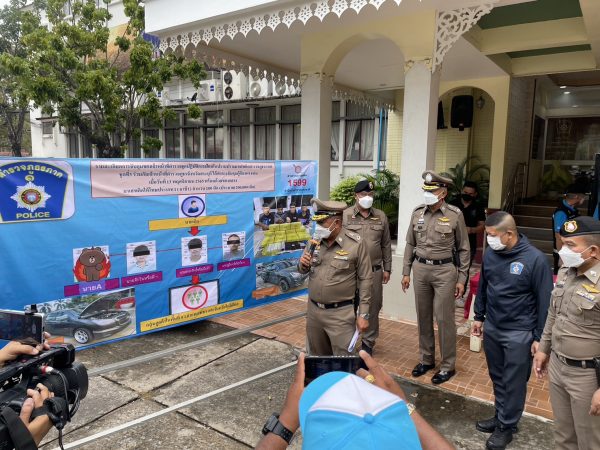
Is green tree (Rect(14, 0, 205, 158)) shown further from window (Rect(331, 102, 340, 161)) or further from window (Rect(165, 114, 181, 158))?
window (Rect(165, 114, 181, 158))

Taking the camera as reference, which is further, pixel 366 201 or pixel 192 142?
pixel 192 142

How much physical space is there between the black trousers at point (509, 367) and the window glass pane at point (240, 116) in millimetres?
15467

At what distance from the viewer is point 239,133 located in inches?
703

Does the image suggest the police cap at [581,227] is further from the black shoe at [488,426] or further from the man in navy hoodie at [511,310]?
the black shoe at [488,426]

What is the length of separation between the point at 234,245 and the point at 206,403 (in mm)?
1657

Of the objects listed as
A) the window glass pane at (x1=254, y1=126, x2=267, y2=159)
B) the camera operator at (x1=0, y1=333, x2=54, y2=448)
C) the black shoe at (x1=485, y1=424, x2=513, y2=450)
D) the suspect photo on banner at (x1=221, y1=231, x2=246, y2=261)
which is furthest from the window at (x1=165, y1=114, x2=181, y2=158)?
the camera operator at (x1=0, y1=333, x2=54, y2=448)

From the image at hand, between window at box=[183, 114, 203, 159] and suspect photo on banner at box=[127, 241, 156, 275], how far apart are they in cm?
1603

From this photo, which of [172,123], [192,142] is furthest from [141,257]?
[172,123]

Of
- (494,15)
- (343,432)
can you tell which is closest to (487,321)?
(343,432)

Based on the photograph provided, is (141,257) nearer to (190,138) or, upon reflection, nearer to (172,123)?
(190,138)

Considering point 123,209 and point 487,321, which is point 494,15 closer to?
point 487,321

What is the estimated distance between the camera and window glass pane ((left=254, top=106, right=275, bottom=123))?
16609 millimetres

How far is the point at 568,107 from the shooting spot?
11414mm

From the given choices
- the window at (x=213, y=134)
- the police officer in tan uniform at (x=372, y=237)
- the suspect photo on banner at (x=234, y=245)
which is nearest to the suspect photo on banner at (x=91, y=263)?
the suspect photo on banner at (x=234, y=245)
